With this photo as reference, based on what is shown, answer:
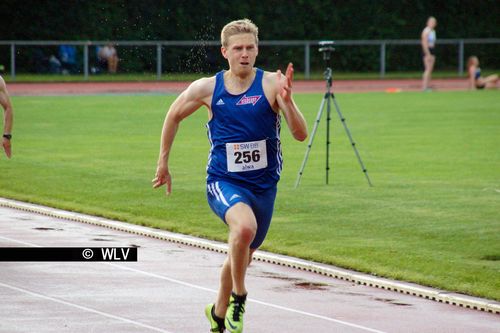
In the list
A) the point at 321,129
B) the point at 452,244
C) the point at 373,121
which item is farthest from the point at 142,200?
the point at 373,121

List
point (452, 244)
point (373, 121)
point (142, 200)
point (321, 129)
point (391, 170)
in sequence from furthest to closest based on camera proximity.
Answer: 1. point (373, 121)
2. point (321, 129)
3. point (391, 170)
4. point (142, 200)
5. point (452, 244)

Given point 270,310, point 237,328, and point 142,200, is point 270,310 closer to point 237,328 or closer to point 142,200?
point 237,328

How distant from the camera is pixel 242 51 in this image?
8.92m

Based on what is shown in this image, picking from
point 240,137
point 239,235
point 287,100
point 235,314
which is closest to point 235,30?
point 287,100

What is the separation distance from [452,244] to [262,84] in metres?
5.16

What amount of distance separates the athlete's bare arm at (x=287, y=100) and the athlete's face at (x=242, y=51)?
8.0 inches

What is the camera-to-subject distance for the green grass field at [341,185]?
13.1m

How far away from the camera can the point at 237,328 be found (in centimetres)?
885

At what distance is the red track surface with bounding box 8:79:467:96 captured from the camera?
4128cm

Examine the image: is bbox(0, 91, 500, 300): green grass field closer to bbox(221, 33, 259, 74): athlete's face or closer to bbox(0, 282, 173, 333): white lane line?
bbox(0, 282, 173, 333): white lane line

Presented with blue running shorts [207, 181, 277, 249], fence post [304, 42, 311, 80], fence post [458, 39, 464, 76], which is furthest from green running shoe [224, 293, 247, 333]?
fence post [458, 39, 464, 76]

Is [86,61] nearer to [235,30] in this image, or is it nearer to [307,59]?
[307,59]

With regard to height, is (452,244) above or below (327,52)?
below

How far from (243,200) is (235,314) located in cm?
78
